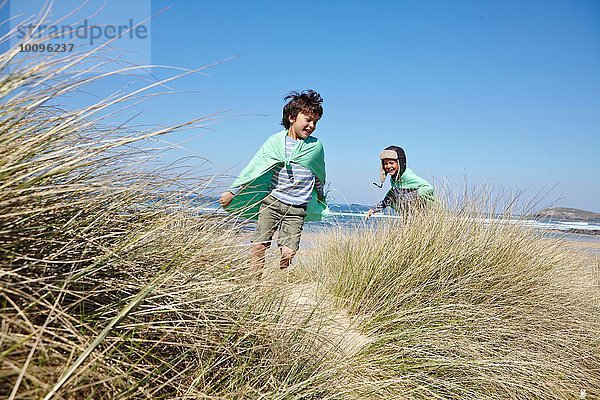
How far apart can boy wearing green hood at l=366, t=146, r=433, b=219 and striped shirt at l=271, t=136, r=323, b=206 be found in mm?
833

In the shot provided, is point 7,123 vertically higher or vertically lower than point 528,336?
higher

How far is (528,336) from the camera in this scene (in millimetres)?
3395

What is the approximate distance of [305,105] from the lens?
4613mm

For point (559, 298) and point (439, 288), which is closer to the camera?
point (439, 288)

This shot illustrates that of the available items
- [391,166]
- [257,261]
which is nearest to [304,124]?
[391,166]

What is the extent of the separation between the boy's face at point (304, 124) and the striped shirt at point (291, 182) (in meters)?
0.10

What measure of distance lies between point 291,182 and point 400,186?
153cm

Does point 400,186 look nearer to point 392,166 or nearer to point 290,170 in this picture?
point 392,166

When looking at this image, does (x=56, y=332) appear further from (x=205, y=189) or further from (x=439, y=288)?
→ (x=439, y=288)

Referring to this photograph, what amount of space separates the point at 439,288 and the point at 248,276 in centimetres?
179

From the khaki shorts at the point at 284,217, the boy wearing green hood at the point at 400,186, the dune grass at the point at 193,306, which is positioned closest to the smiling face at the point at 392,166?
the boy wearing green hood at the point at 400,186

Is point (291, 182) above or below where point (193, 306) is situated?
above

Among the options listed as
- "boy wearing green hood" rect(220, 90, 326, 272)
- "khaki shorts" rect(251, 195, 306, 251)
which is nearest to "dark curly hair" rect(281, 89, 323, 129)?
"boy wearing green hood" rect(220, 90, 326, 272)

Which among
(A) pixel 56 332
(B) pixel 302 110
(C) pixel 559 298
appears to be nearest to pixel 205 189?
(A) pixel 56 332
